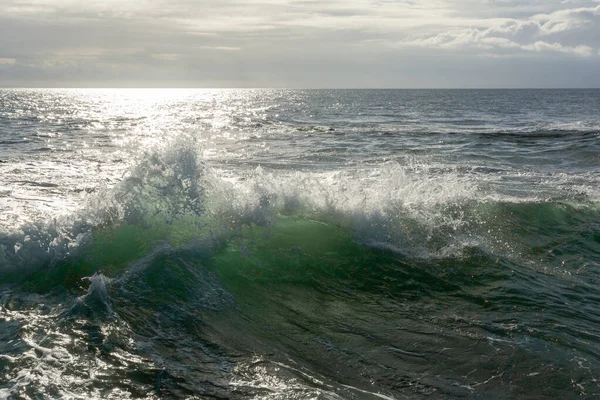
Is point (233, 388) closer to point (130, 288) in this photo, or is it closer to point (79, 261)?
point (130, 288)

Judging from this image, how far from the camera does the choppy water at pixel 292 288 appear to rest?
493 cm

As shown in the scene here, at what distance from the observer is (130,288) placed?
6.74 m

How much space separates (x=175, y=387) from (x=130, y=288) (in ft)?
7.92

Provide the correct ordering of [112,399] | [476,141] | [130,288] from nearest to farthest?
1. [112,399]
2. [130,288]
3. [476,141]

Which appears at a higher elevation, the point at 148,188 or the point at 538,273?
the point at 148,188

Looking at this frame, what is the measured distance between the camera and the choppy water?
4.93m

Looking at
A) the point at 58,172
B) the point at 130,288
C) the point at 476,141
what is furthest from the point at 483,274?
the point at 476,141

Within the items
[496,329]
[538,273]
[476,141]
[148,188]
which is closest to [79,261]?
Answer: [148,188]

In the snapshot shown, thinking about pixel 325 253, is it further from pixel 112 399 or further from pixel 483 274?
pixel 112 399

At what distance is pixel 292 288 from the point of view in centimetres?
730

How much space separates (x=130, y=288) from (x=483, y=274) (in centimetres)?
498

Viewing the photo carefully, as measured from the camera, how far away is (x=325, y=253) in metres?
8.34

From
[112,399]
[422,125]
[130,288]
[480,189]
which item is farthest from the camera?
[422,125]

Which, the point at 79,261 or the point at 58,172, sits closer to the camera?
the point at 79,261
